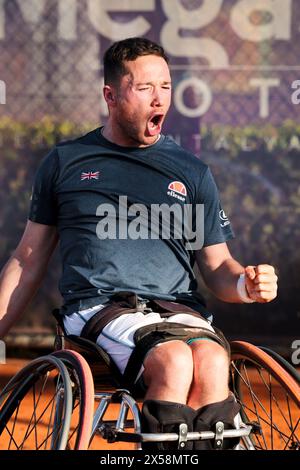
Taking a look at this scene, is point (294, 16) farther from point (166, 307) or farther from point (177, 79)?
point (166, 307)

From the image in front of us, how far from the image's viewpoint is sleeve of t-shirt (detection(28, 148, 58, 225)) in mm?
3512

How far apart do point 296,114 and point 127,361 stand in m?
4.33

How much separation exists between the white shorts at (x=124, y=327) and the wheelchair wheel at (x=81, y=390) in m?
0.13

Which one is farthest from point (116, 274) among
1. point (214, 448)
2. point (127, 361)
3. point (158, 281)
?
point (214, 448)

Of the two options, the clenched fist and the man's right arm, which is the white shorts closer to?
the clenched fist

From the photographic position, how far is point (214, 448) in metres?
2.88

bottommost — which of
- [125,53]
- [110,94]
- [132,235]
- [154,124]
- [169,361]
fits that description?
[169,361]

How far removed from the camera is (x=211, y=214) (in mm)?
3561

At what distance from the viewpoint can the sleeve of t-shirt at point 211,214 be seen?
3.55 metres

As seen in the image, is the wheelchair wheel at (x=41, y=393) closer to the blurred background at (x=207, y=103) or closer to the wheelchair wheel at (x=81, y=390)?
the wheelchair wheel at (x=81, y=390)

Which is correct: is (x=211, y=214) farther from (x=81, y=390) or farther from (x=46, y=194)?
(x=81, y=390)

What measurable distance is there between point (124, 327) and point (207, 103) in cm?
411

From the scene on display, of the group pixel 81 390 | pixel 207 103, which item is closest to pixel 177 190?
pixel 81 390

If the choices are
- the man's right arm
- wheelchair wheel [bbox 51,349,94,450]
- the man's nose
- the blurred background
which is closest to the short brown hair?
the man's nose
